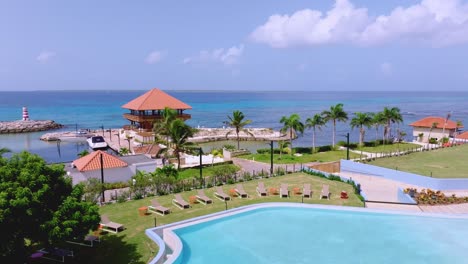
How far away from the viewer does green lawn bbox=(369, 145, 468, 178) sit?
1117 inches

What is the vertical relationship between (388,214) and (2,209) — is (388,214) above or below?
below

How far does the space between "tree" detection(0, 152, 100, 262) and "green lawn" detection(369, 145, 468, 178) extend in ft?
82.8

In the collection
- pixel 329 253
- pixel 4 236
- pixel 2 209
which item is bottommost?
pixel 329 253

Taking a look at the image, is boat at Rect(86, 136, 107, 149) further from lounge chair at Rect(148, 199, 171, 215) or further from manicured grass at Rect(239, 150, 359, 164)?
lounge chair at Rect(148, 199, 171, 215)

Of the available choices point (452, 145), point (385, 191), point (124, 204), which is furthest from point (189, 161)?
point (452, 145)

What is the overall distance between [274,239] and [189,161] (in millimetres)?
20537

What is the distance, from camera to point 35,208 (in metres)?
10.6

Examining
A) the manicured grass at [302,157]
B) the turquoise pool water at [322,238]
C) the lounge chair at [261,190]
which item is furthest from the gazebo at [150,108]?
the turquoise pool water at [322,238]

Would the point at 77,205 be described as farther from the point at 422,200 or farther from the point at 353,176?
the point at 353,176

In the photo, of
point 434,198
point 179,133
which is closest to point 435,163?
point 434,198

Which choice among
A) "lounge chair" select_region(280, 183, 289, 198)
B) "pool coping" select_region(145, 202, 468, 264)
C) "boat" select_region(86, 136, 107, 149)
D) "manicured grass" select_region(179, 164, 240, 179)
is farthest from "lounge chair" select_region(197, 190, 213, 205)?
"boat" select_region(86, 136, 107, 149)

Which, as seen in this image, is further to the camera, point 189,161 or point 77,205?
point 189,161

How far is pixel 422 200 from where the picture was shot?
20.3 m

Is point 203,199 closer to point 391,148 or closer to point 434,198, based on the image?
point 434,198
